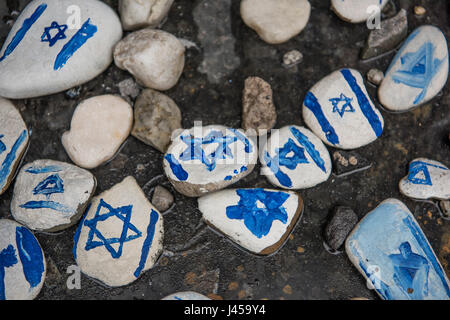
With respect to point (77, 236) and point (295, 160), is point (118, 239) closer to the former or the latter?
point (77, 236)

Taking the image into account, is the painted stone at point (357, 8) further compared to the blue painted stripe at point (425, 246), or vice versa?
the painted stone at point (357, 8)

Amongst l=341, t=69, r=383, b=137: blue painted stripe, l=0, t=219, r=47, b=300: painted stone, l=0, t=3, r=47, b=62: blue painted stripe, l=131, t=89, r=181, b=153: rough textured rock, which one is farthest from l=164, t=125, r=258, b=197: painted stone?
l=0, t=3, r=47, b=62: blue painted stripe

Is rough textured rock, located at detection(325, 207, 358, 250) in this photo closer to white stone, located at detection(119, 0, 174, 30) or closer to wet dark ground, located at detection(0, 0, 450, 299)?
wet dark ground, located at detection(0, 0, 450, 299)

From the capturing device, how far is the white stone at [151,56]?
1.22 metres

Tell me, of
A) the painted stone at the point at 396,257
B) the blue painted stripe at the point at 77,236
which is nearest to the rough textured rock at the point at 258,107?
the painted stone at the point at 396,257

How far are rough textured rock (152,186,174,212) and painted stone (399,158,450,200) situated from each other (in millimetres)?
768

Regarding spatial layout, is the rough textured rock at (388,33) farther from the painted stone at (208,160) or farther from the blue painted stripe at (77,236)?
the blue painted stripe at (77,236)

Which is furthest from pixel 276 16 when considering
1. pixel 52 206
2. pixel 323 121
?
pixel 52 206

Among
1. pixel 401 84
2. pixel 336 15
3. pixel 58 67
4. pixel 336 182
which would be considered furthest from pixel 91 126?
pixel 401 84

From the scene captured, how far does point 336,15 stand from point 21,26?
3.49ft

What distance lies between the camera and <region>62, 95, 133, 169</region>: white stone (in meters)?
1.25

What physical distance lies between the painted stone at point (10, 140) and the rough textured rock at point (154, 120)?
1.21 feet

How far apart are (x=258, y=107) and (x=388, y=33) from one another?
524 millimetres
